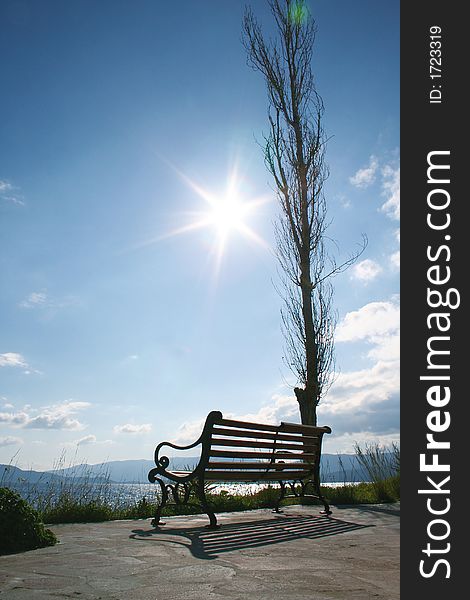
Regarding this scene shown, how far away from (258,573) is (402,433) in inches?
44.1

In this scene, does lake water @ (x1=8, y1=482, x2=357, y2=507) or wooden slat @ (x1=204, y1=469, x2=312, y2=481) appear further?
lake water @ (x1=8, y1=482, x2=357, y2=507)

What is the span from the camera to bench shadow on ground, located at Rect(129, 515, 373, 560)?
389 centimetres

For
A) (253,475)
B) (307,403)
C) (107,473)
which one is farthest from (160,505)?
(307,403)

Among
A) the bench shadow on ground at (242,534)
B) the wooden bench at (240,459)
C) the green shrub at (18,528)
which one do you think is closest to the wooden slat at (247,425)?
the wooden bench at (240,459)

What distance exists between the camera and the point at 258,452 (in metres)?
5.76

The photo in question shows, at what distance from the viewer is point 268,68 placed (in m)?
14.6

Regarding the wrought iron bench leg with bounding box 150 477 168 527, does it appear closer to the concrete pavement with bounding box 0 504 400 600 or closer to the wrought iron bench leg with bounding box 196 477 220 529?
the concrete pavement with bounding box 0 504 400 600

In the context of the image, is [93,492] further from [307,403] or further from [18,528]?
[307,403]

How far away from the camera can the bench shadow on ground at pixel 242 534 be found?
12.8 feet

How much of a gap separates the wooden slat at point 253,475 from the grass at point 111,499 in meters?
0.34

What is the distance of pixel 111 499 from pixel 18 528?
3.14m

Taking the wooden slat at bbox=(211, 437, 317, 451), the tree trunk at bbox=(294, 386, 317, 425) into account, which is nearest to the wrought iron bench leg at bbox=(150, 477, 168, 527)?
the wooden slat at bbox=(211, 437, 317, 451)

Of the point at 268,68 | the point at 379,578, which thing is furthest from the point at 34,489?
the point at 268,68

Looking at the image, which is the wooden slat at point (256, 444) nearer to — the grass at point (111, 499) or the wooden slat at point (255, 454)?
the wooden slat at point (255, 454)
